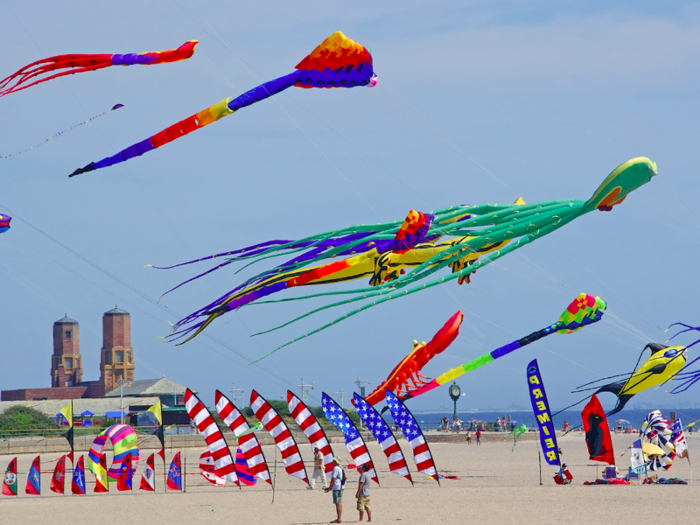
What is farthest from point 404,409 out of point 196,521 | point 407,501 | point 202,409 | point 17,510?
point 17,510

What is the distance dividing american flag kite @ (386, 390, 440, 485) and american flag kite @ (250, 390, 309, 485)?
7.99 feet

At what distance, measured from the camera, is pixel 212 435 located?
19.2 m

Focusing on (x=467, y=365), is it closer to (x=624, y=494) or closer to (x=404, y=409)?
(x=404, y=409)

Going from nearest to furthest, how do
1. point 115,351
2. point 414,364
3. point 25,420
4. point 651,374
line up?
point 651,374 < point 414,364 < point 25,420 < point 115,351

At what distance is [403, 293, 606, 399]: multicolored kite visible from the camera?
2706 centimetres

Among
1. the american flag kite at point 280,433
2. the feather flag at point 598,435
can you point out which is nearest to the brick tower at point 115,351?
the american flag kite at point 280,433

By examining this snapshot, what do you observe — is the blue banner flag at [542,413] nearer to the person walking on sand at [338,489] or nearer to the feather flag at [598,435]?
the feather flag at [598,435]

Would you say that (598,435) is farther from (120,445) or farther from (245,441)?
(120,445)

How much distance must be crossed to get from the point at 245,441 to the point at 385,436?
116 inches

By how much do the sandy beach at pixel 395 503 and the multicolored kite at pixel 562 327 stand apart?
4.21m

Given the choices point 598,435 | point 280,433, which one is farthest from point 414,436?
point 598,435

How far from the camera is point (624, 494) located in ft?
60.4

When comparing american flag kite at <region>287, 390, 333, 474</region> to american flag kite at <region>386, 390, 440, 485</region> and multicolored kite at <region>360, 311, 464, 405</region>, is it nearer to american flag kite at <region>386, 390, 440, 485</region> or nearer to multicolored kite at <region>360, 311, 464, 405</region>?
american flag kite at <region>386, 390, 440, 485</region>

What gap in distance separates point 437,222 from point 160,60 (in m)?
6.62
